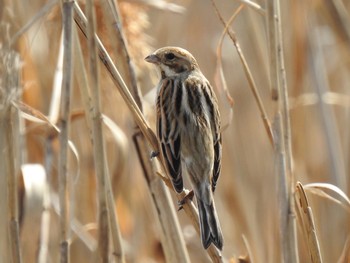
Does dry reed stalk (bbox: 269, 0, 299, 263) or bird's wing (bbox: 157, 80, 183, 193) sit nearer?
dry reed stalk (bbox: 269, 0, 299, 263)

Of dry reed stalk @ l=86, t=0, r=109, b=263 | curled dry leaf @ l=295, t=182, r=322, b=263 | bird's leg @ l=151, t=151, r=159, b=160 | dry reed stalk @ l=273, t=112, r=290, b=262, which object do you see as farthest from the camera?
bird's leg @ l=151, t=151, r=159, b=160

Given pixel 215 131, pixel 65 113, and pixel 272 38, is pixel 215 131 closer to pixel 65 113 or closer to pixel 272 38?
pixel 272 38

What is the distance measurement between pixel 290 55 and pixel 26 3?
1.51m

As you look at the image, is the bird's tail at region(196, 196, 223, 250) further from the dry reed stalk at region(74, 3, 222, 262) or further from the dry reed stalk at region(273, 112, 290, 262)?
the dry reed stalk at region(273, 112, 290, 262)

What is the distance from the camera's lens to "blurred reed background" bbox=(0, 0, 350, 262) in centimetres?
259

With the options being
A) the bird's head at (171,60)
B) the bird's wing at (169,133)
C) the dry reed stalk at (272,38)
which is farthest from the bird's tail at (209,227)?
the bird's head at (171,60)

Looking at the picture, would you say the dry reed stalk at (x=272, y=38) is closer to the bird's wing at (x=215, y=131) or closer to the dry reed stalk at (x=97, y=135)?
the dry reed stalk at (x=97, y=135)

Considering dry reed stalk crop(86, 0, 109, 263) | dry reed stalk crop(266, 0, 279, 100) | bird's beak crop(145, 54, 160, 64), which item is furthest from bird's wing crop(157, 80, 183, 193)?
dry reed stalk crop(266, 0, 279, 100)

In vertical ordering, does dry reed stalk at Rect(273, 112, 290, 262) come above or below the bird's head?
below

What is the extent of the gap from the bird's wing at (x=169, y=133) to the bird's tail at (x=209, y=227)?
113 mm

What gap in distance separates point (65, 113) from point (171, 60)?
93cm

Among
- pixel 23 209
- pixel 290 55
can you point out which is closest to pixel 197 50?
pixel 290 55

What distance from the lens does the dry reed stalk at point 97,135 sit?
6.30 ft

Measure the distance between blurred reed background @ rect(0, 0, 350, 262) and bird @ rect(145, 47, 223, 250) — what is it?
3.6 inches
